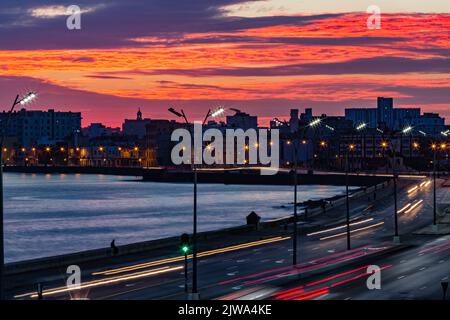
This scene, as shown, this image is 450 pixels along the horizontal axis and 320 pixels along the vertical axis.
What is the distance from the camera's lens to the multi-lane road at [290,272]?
153 ft

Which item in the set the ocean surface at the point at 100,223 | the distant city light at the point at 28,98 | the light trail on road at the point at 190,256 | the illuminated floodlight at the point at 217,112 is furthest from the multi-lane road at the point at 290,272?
the ocean surface at the point at 100,223

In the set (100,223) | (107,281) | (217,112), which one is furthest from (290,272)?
(100,223)

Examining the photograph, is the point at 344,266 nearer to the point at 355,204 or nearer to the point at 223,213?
the point at 355,204

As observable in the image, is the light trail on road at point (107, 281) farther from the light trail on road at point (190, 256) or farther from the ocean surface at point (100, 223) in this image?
the ocean surface at point (100, 223)

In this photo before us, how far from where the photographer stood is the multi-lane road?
46.5 meters

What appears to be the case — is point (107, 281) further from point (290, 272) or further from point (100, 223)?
point (100, 223)

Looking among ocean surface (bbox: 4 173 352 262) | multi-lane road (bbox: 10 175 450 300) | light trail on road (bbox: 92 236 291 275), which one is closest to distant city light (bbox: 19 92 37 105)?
multi-lane road (bbox: 10 175 450 300)

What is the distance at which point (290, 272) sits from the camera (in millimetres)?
55250

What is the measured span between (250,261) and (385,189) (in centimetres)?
9674

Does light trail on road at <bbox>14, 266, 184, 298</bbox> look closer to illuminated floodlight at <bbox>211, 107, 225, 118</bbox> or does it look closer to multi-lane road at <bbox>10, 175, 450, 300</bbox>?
multi-lane road at <bbox>10, 175, 450, 300</bbox>

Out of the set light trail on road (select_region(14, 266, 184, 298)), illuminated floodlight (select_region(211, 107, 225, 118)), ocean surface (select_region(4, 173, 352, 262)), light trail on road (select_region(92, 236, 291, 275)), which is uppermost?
illuminated floodlight (select_region(211, 107, 225, 118))

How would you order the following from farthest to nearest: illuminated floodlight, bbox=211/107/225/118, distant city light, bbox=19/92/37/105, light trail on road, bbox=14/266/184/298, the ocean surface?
the ocean surface < light trail on road, bbox=14/266/184/298 < illuminated floodlight, bbox=211/107/225/118 < distant city light, bbox=19/92/37/105

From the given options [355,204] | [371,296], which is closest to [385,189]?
[355,204]

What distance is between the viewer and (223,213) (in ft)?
558
